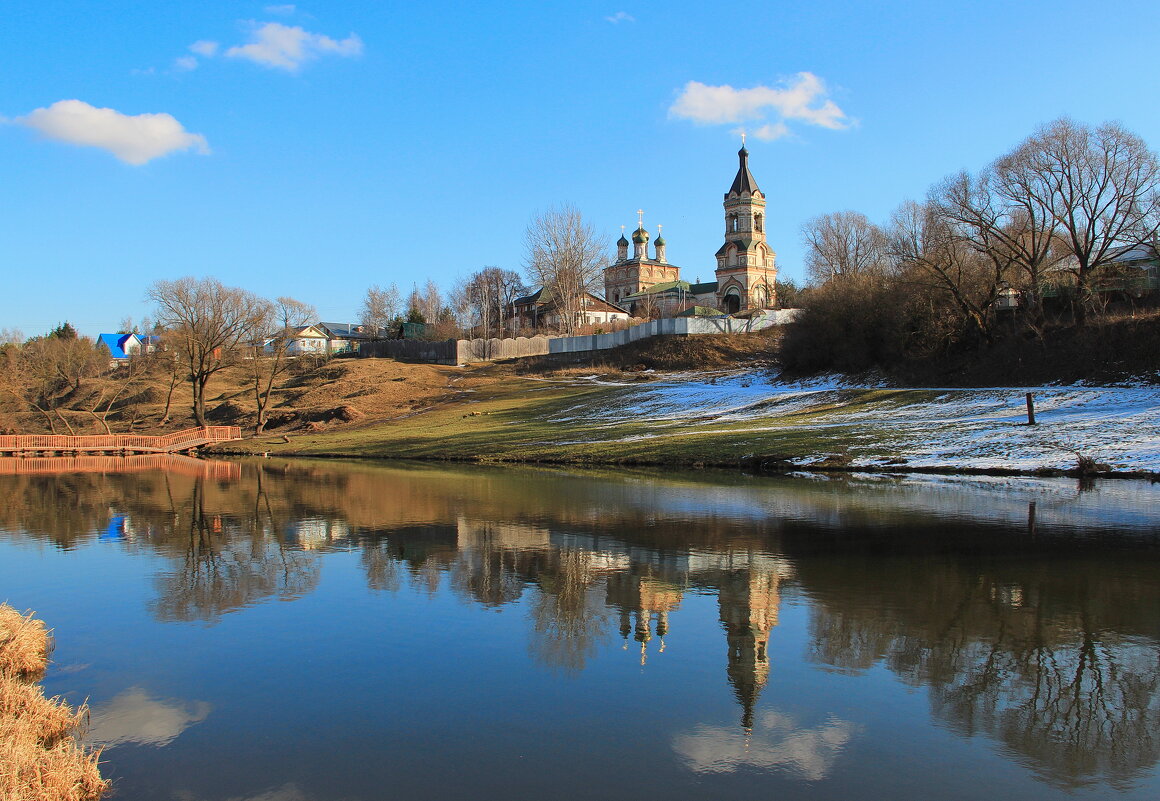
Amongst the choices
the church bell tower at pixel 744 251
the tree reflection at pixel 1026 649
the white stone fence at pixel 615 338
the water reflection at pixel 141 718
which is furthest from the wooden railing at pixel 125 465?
the church bell tower at pixel 744 251

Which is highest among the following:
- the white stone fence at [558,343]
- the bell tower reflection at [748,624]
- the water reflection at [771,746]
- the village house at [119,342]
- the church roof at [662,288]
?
the church roof at [662,288]

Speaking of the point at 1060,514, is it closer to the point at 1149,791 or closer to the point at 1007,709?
the point at 1007,709

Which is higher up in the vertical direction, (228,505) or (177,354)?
(177,354)

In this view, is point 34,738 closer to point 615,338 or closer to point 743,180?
point 615,338

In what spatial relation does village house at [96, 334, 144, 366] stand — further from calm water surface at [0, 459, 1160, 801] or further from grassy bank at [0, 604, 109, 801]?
grassy bank at [0, 604, 109, 801]

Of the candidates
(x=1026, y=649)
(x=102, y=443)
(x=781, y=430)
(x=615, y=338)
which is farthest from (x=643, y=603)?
(x=615, y=338)

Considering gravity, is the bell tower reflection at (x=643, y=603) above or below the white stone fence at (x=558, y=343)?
below

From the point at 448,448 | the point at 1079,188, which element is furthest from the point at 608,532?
the point at 1079,188

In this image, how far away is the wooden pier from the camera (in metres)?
56.1

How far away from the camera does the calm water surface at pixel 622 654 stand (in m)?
6.55

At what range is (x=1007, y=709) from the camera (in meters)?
7.50

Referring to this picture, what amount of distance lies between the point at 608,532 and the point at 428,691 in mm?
9243

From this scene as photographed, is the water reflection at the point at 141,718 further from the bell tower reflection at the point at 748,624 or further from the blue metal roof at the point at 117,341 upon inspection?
the blue metal roof at the point at 117,341

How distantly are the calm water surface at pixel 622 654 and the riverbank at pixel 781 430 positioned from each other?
9597mm
